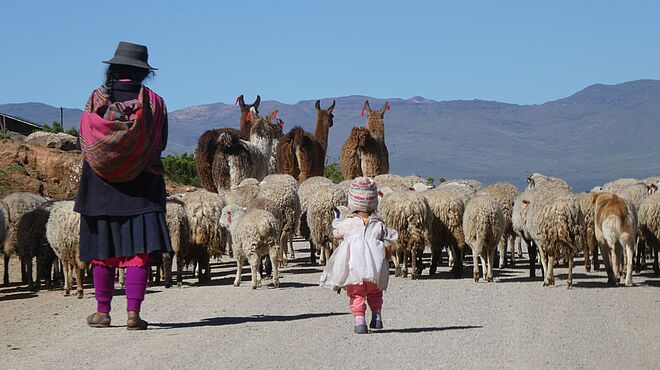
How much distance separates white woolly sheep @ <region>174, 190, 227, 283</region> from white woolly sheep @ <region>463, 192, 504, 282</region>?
349 centimetres

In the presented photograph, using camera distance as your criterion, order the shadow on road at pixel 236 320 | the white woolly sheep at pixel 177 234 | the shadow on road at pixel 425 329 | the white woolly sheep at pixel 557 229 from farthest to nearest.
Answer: the white woolly sheep at pixel 177 234
the white woolly sheep at pixel 557 229
the shadow on road at pixel 236 320
the shadow on road at pixel 425 329

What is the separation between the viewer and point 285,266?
19938 millimetres

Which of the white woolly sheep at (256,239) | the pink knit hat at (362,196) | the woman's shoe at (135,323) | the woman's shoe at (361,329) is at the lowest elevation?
the woman's shoe at (361,329)

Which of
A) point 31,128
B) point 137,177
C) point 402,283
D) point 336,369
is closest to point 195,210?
point 402,283

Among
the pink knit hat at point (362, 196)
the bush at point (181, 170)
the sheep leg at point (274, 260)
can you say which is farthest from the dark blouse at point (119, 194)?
the bush at point (181, 170)

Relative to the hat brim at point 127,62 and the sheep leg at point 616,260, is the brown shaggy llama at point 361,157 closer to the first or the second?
the sheep leg at point 616,260

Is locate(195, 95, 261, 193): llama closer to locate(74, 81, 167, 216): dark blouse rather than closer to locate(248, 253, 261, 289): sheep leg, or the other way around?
locate(248, 253, 261, 289): sheep leg

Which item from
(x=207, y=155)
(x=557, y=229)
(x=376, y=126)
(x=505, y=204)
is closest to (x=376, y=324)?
(x=557, y=229)

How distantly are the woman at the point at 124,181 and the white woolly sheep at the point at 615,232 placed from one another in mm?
6770

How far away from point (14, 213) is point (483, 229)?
7.28 m

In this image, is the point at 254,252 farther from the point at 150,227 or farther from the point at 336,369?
the point at 336,369

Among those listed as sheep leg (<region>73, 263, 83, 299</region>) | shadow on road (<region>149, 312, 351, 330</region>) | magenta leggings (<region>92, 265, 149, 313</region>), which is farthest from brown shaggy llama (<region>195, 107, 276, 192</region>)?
magenta leggings (<region>92, 265, 149, 313</region>)

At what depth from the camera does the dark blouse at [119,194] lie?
37.4 ft

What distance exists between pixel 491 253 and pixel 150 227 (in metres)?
6.49
